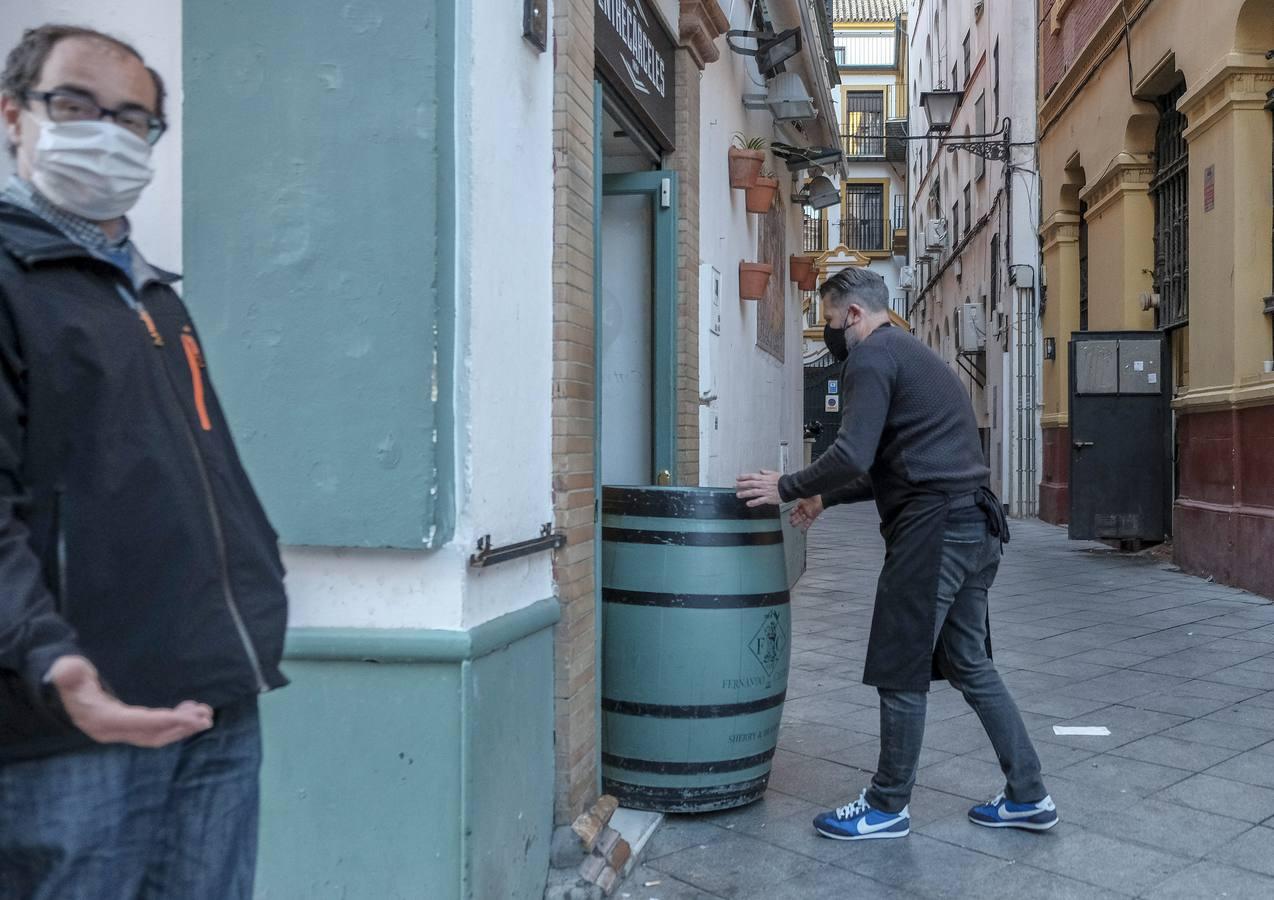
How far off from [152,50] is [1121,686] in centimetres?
491

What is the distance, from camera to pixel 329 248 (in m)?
2.63

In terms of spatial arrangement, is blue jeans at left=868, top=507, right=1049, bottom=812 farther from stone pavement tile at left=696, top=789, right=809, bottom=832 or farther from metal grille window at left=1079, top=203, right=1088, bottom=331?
metal grille window at left=1079, top=203, right=1088, bottom=331

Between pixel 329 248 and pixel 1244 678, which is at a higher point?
pixel 329 248

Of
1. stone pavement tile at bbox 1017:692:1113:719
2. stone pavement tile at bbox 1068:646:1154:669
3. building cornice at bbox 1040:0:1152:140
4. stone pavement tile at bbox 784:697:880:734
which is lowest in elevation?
stone pavement tile at bbox 784:697:880:734

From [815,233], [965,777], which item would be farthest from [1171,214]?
[815,233]

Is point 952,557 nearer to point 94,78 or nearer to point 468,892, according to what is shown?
point 468,892

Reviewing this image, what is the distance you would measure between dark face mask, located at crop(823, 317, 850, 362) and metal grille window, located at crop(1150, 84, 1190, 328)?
7.77 metres

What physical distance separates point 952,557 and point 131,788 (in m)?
2.56

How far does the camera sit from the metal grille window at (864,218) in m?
39.1

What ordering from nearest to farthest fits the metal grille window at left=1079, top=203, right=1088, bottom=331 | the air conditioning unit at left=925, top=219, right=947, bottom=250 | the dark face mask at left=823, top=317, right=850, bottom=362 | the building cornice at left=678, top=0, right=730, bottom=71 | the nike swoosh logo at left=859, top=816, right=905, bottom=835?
the nike swoosh logo at left=859, top=816, right=905, bottom=835, the dark face mask at left=823, top=317, right=850, bottom=362, the building cornice at left=678, top=0, right=730, bottom=71, the metal grille window at left=1079, top=203, right=1088, bottom=331, the air conditioning unit at left=925, top=219, right=947, bottom=250

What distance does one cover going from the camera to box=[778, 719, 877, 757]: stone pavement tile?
459 centimetres

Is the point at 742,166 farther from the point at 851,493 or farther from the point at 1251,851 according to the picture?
the point at 1251,851

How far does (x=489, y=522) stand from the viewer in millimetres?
2768

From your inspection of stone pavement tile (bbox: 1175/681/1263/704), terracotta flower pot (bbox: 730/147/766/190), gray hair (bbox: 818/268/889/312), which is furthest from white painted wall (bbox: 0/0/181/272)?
stone pavement tile (bbox: 1175/681/1263/704)
